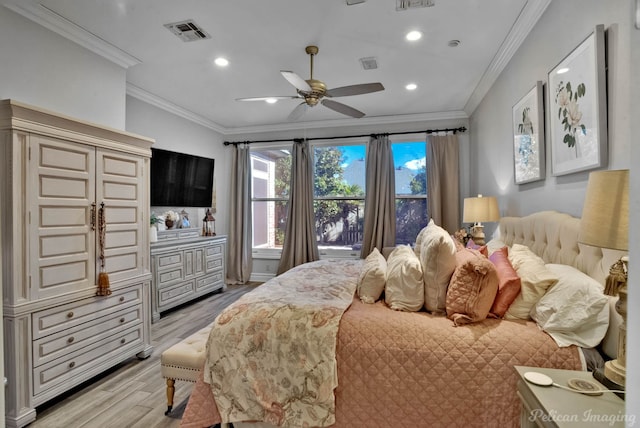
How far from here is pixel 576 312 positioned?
1557 millimetres

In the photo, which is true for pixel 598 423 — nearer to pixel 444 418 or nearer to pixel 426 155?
pixel 444 418

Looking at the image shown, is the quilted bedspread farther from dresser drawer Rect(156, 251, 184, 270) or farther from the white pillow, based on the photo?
dresser drawer Rect(156, 251, 184, 270)

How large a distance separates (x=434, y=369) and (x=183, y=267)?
364 centimetres

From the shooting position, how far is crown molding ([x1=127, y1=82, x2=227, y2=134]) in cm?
406

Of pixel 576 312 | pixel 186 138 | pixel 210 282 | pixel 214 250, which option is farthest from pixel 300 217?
pixel 576 312

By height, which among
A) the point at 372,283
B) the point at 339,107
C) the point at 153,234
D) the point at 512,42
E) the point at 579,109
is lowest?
the point at 372,283

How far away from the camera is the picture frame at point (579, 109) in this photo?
1.68 meters

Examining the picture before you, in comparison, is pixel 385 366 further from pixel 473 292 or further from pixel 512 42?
pixel 512 42

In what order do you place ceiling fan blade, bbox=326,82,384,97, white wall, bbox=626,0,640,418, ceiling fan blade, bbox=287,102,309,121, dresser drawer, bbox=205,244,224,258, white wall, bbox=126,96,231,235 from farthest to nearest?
dresser drawer, bbox=205,244,224,258 → white wall, bbox=126,96,231,235 → ceiling fan blade, bbox=287,102,309,121 → ceiling fan blade, bbox=326,82,384,97 → white wall, bbox=626,0,640,418

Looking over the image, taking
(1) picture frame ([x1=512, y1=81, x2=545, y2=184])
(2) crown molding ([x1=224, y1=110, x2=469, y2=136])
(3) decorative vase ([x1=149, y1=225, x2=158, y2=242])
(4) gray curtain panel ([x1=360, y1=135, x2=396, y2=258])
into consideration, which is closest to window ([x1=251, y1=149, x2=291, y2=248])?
(2) crown molding ([x1=224, y1=110, x2=469, y2=136])

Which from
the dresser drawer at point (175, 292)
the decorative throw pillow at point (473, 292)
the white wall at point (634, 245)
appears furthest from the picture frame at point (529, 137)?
the dresser drawer at point (175, 292)

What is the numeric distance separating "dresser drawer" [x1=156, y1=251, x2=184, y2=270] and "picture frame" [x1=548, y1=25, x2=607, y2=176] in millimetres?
4059

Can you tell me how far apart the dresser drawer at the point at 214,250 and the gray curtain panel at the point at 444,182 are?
3337 mm

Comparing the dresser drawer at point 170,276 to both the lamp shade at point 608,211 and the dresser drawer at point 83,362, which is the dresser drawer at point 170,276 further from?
the lamp shade at point 608,211
